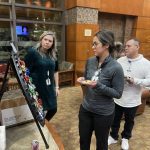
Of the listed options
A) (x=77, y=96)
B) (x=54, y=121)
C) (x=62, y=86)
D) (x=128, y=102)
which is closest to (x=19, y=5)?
(x=62, y=86)

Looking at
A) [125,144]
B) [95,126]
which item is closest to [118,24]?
[125,144]

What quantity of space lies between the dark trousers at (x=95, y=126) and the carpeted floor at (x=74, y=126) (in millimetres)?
712

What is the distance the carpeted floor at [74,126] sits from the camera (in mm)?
2592

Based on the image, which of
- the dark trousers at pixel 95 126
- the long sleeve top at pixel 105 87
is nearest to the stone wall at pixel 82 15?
the long sleeve top at pixel 105 87

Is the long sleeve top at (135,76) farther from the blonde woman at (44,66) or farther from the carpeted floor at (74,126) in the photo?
the blonde woman at (44,66)

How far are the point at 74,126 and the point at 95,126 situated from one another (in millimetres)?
1444

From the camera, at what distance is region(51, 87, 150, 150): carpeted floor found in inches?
102

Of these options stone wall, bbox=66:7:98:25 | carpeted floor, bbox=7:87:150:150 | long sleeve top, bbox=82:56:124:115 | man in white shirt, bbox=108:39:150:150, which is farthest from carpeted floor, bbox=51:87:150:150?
stone wall, bbox=66:7:98:25

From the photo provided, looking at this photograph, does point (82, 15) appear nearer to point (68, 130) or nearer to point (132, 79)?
point (68, 130)

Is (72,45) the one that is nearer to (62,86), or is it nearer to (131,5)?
(62,86)

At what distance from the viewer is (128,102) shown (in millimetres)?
2291

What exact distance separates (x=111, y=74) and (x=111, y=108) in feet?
1.14

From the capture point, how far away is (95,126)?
68.9 inches

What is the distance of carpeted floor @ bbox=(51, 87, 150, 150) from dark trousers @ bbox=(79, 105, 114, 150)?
2.34 ft
